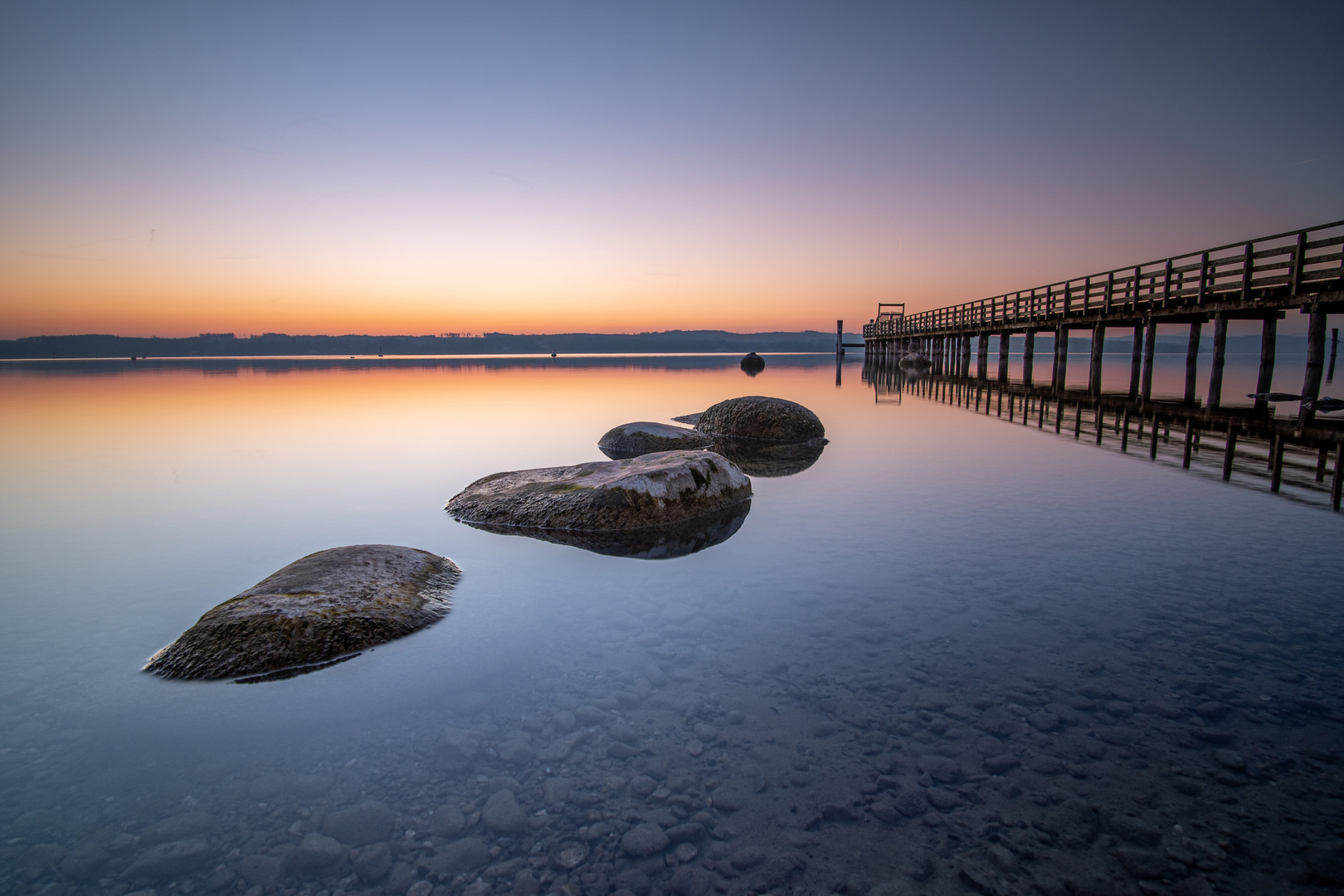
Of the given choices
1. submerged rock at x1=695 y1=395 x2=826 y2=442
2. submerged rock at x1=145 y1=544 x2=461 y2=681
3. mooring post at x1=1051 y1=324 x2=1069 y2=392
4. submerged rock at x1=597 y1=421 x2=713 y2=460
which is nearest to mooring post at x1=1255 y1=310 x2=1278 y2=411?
mooring post at x1=1051 y1=324 x2=1069 y2=392

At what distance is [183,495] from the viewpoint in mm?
9289

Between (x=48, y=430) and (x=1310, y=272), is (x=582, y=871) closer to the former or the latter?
(x=1310, y=272)

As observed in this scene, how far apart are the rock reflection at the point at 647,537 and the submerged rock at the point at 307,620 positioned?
5.74 ft

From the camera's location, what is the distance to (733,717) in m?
3.42

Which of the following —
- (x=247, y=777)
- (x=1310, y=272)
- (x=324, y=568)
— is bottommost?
(x=247, y=777)

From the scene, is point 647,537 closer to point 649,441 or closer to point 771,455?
point 649,441

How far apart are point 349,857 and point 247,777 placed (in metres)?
0.91

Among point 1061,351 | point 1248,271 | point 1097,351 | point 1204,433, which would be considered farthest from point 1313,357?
point 1061,351

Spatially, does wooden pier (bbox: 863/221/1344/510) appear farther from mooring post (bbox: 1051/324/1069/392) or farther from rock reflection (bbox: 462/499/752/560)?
rock reflection (bbox: 462/499/752/560)

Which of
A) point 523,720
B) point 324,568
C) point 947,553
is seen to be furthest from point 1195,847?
point 324,568

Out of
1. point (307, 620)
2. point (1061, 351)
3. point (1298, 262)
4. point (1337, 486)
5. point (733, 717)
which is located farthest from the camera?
point (1061, 351)

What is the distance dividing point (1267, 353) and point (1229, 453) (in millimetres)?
9999

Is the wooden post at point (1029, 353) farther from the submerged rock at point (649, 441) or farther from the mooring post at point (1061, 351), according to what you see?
the submerged rock at point (649, 441)

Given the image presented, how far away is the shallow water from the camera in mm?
2463
